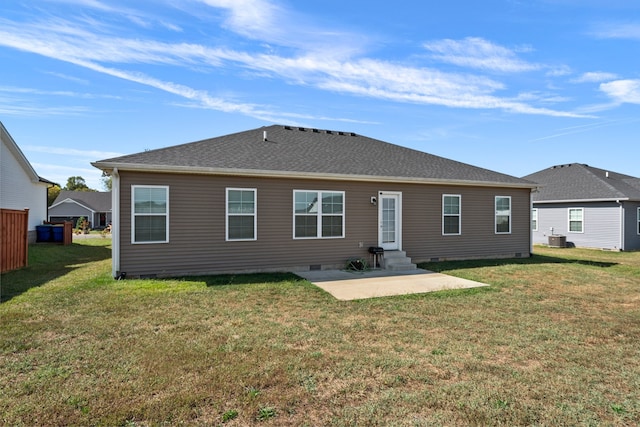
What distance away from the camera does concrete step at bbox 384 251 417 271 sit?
10461mm

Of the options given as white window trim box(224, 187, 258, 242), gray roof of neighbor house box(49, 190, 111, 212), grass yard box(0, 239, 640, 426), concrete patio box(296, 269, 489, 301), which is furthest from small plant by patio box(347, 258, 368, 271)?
gray roof of neighbor house box(49, 190, 111, 212)

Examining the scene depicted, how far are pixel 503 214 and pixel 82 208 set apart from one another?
47.2 meters

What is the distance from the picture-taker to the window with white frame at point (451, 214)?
11938 millimetres

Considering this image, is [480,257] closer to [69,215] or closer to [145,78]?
[145,78]

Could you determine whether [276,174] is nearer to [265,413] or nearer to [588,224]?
[265,413]

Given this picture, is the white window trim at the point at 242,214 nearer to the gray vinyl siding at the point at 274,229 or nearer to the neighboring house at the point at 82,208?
the gray vinyl siding at the point at 274,229

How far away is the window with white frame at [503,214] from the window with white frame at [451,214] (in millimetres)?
1831

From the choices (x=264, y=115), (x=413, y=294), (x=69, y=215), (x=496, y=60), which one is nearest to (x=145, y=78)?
(x=264, y=115)

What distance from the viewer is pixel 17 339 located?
434 cm

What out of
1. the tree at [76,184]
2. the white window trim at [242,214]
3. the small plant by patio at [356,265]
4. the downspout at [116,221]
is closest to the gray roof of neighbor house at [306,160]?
the downspout at [116,221]

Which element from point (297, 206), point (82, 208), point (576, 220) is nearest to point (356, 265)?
point (297, 206)

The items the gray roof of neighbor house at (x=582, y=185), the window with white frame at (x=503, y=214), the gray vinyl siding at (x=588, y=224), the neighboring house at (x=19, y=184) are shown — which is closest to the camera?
the window with white frame at (x=503, y=214)

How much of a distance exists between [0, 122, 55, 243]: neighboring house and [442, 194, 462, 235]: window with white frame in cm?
1941

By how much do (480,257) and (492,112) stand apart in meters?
6.89
